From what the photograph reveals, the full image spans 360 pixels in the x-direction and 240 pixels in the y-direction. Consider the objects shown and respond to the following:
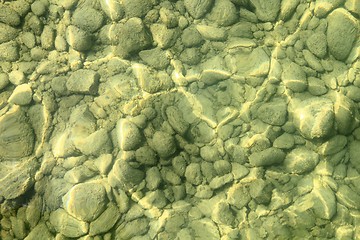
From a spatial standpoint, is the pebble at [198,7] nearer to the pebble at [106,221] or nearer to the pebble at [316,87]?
the pebble at [316,87]

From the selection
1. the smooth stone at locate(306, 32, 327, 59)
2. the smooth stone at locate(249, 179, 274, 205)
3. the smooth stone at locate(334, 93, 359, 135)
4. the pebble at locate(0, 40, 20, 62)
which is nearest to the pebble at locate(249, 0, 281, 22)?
the smooth stone at locate(306, 32, 327, 59)

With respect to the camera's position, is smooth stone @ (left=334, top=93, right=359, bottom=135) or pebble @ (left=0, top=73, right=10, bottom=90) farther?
pebble @ (left=0, top=73, right=10, bottom=90)

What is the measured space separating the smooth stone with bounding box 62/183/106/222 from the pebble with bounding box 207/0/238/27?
2053 millimetres

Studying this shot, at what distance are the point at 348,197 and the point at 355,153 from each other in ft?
1.41

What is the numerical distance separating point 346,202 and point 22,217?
314 centimetres

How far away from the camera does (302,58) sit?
3.27 m

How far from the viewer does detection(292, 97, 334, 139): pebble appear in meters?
2.98

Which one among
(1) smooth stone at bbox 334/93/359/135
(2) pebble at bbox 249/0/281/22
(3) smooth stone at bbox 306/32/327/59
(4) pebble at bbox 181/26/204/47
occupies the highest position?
(2) pebble at bbox 249/0/281/22

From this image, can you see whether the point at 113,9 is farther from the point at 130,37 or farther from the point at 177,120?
the point at 177,120

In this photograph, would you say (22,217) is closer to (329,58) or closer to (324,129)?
(324,129)

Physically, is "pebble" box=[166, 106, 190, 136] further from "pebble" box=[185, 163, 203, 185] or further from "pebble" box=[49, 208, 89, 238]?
"pebble" box=[49, 208, 89, 238]

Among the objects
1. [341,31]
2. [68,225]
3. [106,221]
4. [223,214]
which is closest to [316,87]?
[341,31]

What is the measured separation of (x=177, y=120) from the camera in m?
3.17

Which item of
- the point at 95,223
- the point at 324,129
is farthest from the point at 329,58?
the point at 95,223
